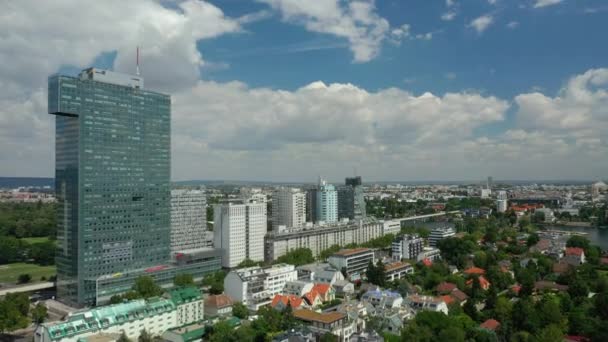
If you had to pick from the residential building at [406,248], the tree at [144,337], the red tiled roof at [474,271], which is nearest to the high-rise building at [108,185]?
the tree at [144,337]

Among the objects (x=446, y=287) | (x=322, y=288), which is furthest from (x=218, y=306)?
(x=446, y=287)

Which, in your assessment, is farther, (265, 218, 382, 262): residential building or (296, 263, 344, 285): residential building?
(265, 218, 382, 262): residential building

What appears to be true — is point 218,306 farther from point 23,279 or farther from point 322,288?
point 23,279

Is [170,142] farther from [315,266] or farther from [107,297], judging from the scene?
[315,266]

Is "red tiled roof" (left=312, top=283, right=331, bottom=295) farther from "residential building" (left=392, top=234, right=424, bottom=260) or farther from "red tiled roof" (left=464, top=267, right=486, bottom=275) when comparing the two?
"residential building" (left=392, top=234, right=424, bottom=260)

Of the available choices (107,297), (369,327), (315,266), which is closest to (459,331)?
(369,327)

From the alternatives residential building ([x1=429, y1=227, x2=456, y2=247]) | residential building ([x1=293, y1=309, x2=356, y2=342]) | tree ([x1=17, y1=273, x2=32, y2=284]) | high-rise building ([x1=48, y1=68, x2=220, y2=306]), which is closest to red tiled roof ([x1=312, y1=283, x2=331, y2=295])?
residential building ([x1=293, y1=309, x2=356, y2=342])
